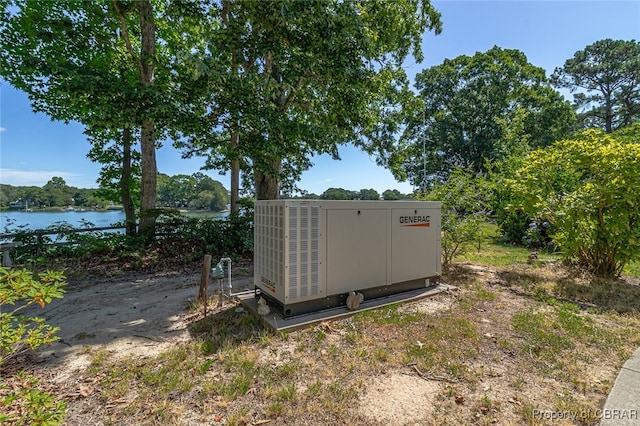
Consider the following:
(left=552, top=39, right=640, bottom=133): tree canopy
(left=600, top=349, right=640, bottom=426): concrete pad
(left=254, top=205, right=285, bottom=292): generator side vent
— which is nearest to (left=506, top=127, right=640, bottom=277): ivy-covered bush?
(left=600, top=349, right=640, bottom=426): concrete pad

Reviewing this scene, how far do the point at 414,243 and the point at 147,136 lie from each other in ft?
22.9

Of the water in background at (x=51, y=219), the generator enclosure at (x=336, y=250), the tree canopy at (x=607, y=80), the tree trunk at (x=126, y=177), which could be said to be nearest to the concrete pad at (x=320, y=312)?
the generator enclosure at (x=336, y=250)

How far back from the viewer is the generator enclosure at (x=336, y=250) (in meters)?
3.19

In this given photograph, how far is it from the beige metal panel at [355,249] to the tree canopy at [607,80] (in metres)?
23.8

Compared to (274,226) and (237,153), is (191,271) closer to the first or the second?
(237,153)

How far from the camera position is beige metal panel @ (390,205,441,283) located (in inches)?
155

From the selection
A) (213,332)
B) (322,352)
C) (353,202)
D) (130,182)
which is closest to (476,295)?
(353,202)

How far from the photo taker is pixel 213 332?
3064mm

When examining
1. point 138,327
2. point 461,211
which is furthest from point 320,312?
point 461,211

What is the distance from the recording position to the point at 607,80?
20.1 m

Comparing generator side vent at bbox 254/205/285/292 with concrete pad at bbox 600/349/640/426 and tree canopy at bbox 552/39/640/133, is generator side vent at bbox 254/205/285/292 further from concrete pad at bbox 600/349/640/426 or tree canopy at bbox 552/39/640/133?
tree canopy at bbox 552/39/640/133

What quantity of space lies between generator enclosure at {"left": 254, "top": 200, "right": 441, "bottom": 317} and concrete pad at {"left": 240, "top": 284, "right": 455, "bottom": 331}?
0.08 m

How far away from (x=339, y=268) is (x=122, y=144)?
346 inches

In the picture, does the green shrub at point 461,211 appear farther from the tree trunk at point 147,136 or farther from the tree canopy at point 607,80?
the tree canopy at point 607,80
